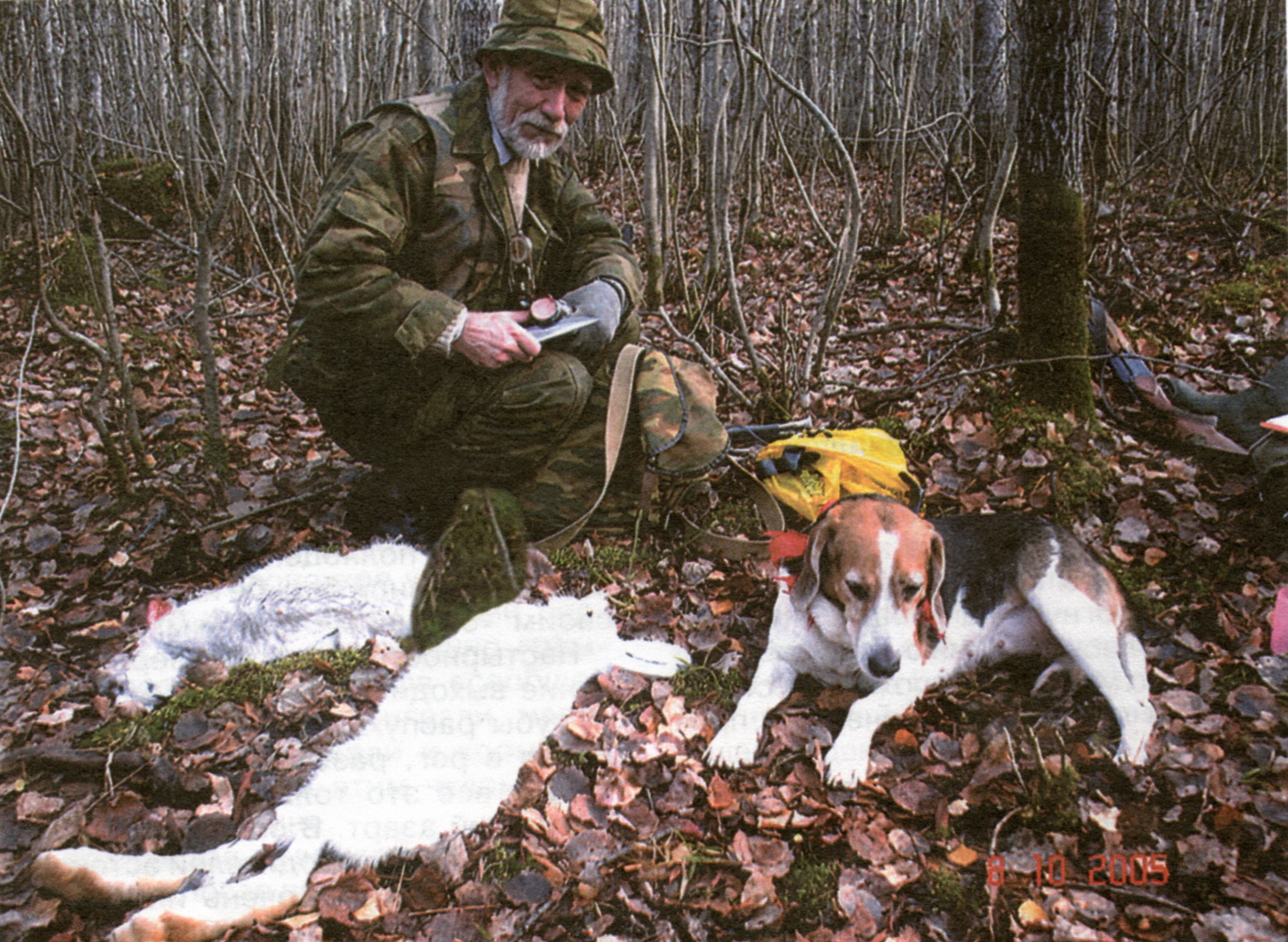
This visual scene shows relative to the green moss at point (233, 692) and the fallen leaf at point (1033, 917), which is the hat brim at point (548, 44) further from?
the fallen leaf at point (1033, 917)

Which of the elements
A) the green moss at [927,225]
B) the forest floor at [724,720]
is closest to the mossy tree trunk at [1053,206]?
the forest floor at [724,720]

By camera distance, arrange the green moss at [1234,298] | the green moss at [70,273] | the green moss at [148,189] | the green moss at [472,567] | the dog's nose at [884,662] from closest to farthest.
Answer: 1. the dog's nose at [884,662]
2. the green moss at [472,567]
3. the green moss at [1234,298]
4. the green moss at [70,273]
5. the green moss at [148,189]

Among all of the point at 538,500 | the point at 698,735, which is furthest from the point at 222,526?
the point at 698,735

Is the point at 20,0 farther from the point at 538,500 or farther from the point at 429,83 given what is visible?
the point at 538,500

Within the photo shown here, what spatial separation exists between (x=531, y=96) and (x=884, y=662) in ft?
7.45

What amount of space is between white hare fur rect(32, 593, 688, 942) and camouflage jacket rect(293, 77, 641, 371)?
3.57 feet

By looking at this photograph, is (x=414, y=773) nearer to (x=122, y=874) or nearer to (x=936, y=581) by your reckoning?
(x=122, y=874)

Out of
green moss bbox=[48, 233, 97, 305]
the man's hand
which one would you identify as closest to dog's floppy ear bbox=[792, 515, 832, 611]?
the man's hand

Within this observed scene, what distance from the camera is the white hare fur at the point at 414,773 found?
5.47 feet

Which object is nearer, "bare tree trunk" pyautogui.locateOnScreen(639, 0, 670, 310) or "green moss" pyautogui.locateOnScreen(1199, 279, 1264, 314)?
"green moss" pyautogui.locateOnScreen(1199, 279, 1264, 314)

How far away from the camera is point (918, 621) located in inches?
90.8

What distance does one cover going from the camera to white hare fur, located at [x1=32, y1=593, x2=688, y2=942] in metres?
1.67

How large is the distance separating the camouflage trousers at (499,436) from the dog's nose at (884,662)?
1.30 metres
